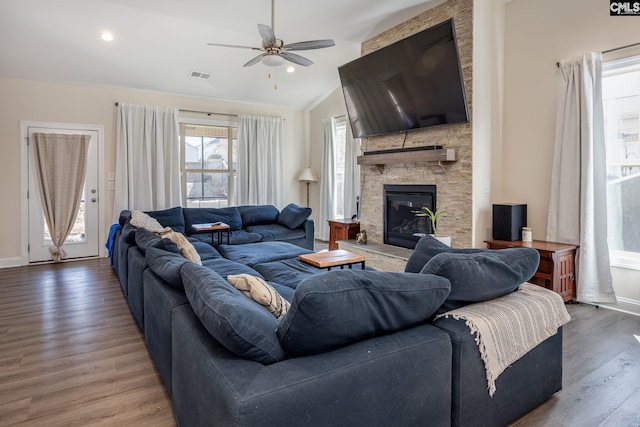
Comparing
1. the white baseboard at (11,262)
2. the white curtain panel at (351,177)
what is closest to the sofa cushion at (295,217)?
the white curtain panel at (351,177)

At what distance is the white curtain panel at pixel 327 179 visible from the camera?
23.5ft

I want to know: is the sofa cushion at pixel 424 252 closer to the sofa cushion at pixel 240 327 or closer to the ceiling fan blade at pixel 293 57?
the sofa cushion at pixel 240 327

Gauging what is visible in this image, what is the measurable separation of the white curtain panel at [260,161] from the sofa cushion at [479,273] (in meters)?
5.76

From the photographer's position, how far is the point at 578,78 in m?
3.65

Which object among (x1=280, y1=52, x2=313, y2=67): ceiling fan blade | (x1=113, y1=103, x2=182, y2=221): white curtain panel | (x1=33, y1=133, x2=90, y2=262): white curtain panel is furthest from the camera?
(x1=113, y1=103, x2=182, y2=221): white curtain panel

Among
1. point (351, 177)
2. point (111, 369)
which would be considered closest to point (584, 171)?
point (351, 177)

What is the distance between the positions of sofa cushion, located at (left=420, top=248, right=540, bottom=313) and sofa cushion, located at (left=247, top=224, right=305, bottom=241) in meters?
4.24

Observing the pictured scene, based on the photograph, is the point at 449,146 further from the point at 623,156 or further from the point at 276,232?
the point at 276,232

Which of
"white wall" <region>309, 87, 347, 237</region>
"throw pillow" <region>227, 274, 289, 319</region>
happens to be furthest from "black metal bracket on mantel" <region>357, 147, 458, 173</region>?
"throw pillow" <region>227, 274, 289, 319</region>

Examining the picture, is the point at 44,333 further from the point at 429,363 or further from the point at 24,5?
the point at 24,5

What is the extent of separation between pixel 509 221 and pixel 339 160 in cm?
374

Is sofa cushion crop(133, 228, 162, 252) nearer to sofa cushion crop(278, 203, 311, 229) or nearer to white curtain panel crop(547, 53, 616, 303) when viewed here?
sofa cushion crop(278, 203, 311, 229)

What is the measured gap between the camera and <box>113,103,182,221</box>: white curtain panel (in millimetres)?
5973

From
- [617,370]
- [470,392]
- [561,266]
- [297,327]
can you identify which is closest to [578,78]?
[561,266]
